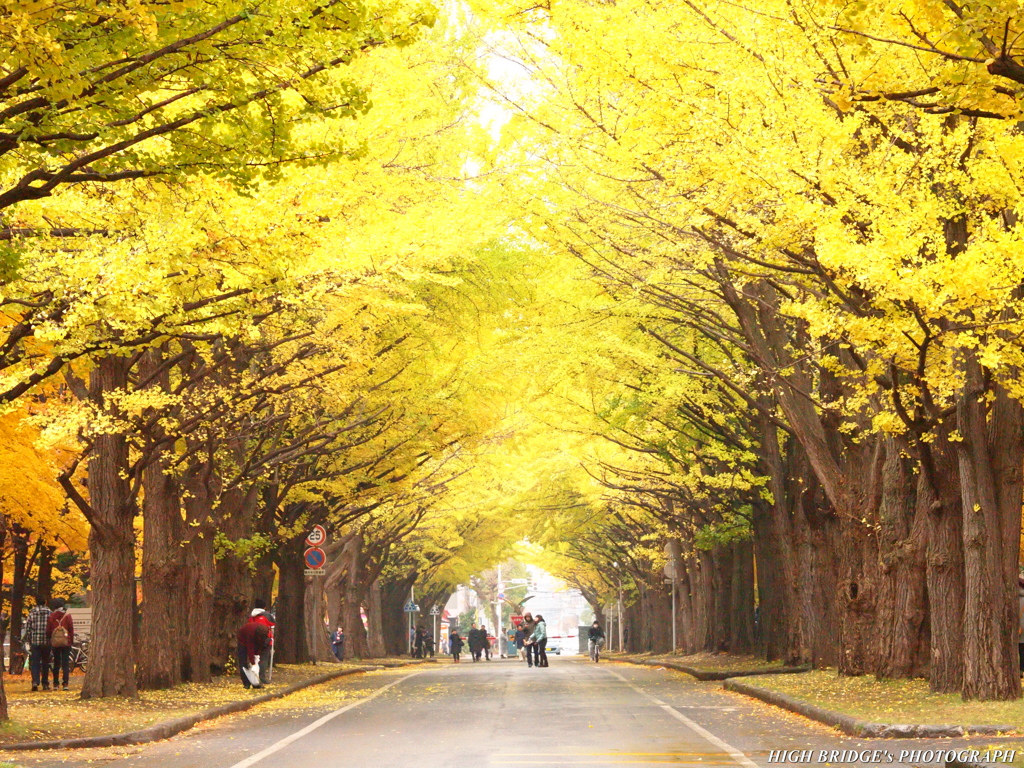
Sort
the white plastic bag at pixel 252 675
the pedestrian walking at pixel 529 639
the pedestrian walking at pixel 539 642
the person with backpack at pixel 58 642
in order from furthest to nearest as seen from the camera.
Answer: the pedestrian walking at pixel 529 639 < the pedestrian walking at pixel 539 642 < the person with backpack at pixel 58 642 < the white plastic bag at pixel 252 675

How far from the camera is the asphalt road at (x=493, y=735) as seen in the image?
38.0ft

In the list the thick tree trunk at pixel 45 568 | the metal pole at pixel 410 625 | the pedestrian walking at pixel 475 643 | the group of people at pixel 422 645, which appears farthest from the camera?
the metal pole at pixel 410 625

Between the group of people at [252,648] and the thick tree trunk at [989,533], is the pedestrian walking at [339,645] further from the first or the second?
the thick tree trunk at [989,533]

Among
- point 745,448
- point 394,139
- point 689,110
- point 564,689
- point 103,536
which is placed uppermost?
point 394,139

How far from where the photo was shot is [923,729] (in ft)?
40.0

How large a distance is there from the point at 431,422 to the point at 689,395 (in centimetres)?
549

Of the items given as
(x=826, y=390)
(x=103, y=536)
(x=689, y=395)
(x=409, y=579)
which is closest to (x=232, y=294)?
(x=103, y=536)

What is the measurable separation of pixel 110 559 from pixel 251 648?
4.77 metres

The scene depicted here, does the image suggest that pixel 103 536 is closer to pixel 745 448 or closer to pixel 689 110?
pixel 689 110

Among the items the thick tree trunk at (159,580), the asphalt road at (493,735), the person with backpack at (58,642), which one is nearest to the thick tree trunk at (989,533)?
the asphalt road at (493,735)

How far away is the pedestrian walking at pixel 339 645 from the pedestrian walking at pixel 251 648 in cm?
2336

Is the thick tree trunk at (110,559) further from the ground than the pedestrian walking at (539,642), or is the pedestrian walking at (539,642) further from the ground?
the thick tree trunk at (110,559)

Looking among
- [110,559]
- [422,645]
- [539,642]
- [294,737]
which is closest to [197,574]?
[110,559]

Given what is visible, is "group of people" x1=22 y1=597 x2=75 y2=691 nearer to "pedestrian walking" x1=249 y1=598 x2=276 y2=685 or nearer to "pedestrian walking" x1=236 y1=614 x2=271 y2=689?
"pedestrian walking" x1=249 y1=598 x2=276 y2=685
